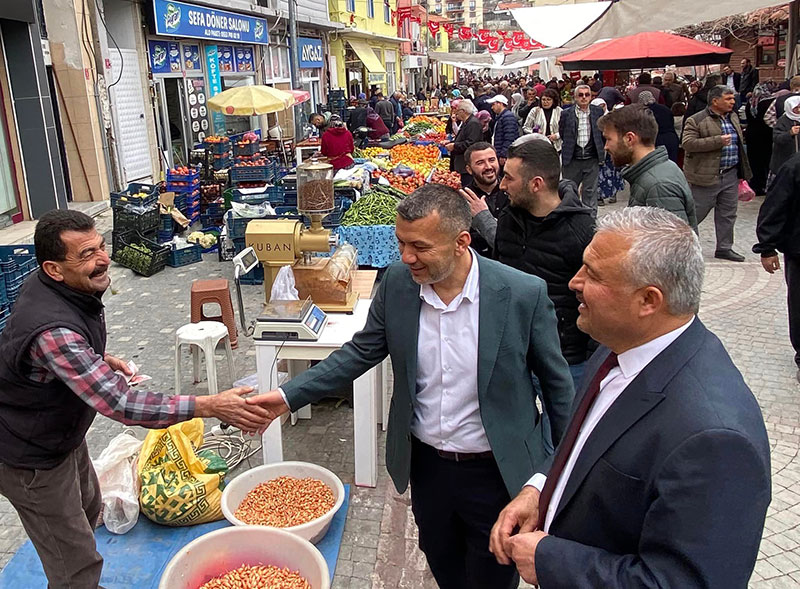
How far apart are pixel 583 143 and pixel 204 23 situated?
10.3 m

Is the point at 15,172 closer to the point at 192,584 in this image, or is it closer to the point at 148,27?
the point at 148,27

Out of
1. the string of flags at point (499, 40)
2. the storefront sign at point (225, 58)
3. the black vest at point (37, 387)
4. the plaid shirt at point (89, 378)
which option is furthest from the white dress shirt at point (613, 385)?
the string of flags at point (499, 40)

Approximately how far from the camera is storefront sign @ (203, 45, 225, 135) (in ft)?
55.4

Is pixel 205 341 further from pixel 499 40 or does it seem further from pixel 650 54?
pixel 499 40

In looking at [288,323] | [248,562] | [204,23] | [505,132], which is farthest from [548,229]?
[204,23]

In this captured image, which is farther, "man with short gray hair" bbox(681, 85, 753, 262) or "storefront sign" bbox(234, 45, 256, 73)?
"storefront sign" bbox(234, 45, 256, 73)

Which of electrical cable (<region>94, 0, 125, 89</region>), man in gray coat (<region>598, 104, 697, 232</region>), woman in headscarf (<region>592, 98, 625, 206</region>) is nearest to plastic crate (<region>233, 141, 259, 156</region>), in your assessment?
electrical cable (<region>94, 0, 125, 89</region>)

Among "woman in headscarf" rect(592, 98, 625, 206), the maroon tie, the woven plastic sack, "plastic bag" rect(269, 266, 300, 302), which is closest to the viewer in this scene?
the maroon tie

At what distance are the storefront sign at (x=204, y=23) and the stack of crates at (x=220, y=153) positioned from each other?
339cm

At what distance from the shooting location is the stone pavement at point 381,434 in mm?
3674

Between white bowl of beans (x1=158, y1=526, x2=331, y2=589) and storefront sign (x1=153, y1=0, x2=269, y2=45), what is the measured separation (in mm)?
13121

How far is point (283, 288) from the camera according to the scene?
4.27 m

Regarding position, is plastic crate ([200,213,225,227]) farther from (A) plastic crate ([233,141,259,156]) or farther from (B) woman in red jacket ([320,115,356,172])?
(B) woman in red jacket ([320,115,356,172])

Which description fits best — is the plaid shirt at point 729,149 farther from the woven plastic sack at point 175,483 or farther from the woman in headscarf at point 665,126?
the woven plastic sack at point 175,483
